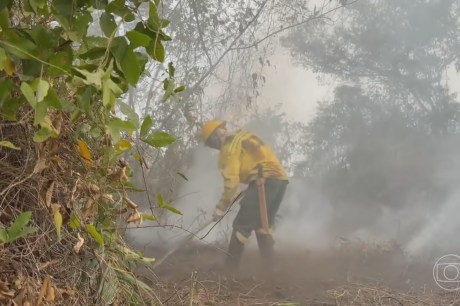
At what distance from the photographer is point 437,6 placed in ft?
29.3

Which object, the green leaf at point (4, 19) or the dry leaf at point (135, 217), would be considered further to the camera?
the dry leaf at point (135, 217)

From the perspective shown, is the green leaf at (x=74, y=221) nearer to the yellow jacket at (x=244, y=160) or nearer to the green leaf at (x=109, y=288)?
the green leaf at (x=109, y=288)

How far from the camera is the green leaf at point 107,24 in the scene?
4.19ft

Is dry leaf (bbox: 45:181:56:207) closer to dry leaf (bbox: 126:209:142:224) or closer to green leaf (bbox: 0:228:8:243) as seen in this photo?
green leaf (bbox: 0:228:8:243)

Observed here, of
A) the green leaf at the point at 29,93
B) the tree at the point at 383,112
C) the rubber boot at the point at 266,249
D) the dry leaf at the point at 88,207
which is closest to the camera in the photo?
the green leaf at the point at 29,93

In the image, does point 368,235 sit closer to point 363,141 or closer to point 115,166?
point 363,141

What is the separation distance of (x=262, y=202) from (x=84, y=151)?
4717 millimetres

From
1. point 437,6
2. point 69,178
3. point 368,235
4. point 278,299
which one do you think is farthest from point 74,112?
point 437,6

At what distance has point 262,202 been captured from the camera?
6.27m

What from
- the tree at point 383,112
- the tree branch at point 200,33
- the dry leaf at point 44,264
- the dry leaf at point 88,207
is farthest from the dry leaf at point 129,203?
the tree at point 383,112

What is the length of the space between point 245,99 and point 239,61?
590mm

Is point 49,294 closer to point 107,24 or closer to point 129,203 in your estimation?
point 129,203

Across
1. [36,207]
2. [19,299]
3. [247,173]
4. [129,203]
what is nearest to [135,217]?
[129,203]

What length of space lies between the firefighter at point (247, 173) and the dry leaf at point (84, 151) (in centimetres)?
454
